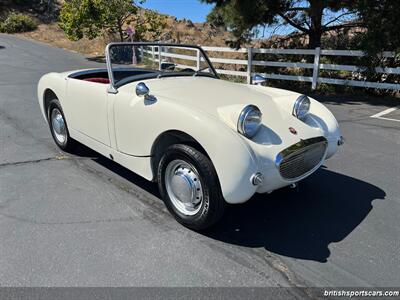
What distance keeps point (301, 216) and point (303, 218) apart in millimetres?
40

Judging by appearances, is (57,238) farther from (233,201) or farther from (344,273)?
(344,273)

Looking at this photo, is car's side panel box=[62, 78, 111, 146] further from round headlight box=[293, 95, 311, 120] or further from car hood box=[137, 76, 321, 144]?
round headlight box=[293, 95, 311, 120]

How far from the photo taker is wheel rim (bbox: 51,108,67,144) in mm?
4957

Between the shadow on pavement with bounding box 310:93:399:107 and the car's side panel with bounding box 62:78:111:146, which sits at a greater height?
the car's side panel with bounding box 62:78:111:146

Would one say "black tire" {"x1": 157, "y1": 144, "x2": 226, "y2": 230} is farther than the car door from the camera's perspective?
No

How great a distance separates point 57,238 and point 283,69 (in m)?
11.2

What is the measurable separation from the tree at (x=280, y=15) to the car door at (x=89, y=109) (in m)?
7.67

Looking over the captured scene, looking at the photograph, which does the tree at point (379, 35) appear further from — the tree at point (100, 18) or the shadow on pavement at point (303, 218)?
the tree at point (100, 18)

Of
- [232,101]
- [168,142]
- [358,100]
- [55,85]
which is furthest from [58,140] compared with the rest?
[358,100]

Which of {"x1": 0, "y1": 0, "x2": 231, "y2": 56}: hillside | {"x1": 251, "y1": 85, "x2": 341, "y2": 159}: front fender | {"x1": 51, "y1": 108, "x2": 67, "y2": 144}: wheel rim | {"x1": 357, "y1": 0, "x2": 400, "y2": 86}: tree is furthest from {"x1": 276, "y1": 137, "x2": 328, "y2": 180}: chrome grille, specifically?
{"x1": 0, "y1": 0, "x2": 231, "y2": 56}: hillside

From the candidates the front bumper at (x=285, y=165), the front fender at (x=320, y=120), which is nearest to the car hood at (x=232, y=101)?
the front fender at (x=320, y=120)

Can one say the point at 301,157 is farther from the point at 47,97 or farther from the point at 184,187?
the point at 47,97

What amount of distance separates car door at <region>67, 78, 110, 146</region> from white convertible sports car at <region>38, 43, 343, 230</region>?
0.01 meters

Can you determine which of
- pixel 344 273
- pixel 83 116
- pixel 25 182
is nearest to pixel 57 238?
pixel 25 182
